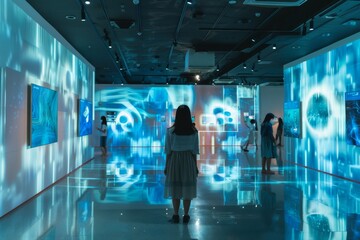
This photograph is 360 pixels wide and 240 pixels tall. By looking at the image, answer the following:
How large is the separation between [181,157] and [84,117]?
7.49 m

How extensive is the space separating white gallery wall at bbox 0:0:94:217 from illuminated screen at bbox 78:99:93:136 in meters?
1.21

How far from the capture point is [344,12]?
764cm

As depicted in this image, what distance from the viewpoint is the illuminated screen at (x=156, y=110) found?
67.3 feet

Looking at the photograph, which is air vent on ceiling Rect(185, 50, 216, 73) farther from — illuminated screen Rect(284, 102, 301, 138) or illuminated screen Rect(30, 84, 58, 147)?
illuminated screen Rect(30, 84, 58, 147)

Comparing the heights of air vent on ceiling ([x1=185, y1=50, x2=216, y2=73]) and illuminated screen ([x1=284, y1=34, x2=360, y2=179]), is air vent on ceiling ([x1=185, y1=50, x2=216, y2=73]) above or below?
above

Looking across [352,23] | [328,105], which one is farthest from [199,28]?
[328,105]

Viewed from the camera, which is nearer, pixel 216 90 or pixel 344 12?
pixel 344 12

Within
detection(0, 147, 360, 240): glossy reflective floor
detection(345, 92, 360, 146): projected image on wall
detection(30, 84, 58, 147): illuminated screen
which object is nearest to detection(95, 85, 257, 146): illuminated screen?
detection(0, 147, 360, 240): glossy reflective floor

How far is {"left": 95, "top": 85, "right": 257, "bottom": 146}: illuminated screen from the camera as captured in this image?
2052 cm

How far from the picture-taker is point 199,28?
385 inches

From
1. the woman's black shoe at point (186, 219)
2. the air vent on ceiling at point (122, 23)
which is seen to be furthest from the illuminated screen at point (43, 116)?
the woman's black shoe at point (186, 219)

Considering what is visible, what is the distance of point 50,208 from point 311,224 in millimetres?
4013

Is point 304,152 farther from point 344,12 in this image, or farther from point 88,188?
point 88,188

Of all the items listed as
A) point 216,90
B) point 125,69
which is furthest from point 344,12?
point 216,90
